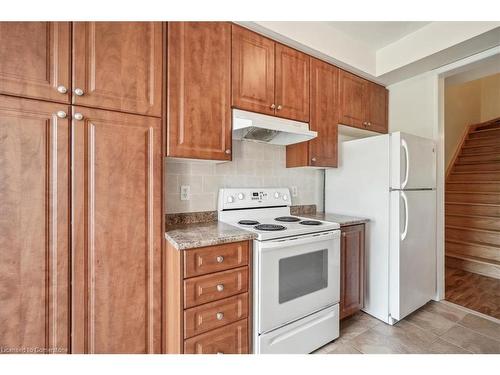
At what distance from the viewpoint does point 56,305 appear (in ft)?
3.83

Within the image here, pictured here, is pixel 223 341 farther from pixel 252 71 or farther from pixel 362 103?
pixel 362 103

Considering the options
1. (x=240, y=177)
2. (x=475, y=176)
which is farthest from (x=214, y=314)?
(x=475, y=176)

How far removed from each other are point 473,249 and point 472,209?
0.65 m

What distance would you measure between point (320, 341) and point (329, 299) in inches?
11.3

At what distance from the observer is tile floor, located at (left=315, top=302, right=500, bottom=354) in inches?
69.9

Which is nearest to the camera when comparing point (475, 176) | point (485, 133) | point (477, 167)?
point (475, 176)

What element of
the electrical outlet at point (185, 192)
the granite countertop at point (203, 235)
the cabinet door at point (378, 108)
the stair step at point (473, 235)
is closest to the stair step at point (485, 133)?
the stair step at point (473, 235)

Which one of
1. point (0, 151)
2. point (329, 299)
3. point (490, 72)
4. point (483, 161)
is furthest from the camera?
point (483, 161)

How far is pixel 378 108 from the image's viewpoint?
8.82 feet

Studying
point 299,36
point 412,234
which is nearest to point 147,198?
point 299,36

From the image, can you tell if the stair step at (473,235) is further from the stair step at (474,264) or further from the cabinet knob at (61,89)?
the cabinet knob at (61,89)

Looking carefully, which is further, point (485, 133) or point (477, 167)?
point (485, 133)

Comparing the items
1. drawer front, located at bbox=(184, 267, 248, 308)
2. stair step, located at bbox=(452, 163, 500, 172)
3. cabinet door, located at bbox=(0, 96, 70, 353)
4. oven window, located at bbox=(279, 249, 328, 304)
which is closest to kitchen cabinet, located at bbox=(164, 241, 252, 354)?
drawer front, located at bbox=(184, 267, 248, 308)
